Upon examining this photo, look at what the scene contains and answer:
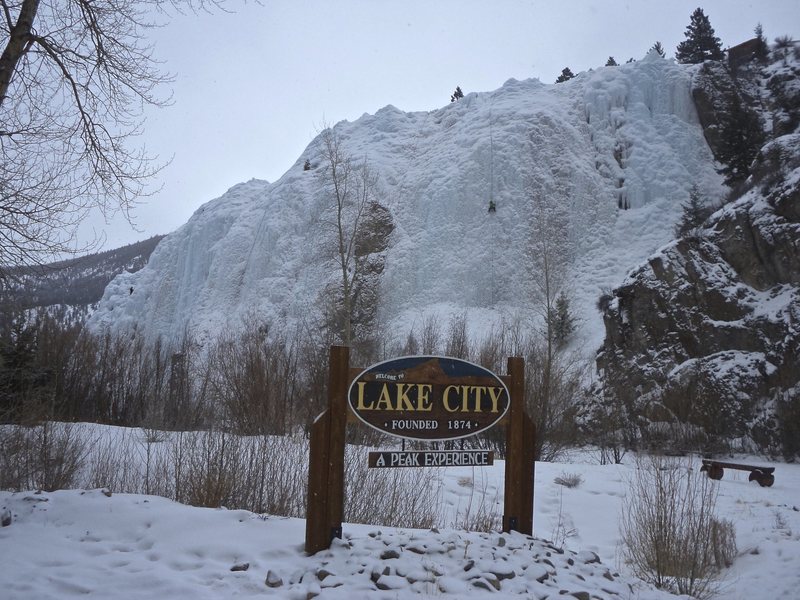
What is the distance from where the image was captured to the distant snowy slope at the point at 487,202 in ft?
90.1

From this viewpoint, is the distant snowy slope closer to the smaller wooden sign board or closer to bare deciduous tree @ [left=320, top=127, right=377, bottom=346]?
bare deciduous tree @ [left=320, top=127, right=377, bottom=346]

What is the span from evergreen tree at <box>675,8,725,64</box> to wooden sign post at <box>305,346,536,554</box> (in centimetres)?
4060

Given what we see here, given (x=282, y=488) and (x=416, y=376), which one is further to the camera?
(x=282, y=488)

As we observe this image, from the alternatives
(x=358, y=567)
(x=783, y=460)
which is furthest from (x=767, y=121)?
(x=358, y=567)

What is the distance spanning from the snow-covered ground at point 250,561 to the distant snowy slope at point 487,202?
791 inches

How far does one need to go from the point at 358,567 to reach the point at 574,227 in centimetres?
2727

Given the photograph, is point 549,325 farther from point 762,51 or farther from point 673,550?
point 762,51

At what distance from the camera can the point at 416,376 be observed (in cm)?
448

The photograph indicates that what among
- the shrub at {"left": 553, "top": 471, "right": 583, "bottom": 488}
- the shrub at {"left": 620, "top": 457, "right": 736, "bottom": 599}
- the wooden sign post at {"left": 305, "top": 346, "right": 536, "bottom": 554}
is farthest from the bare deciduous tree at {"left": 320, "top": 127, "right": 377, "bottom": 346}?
the wooden sign post at {"left": 305, "top": 346, "right": 536, "bottom": 554}

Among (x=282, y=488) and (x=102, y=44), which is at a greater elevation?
(x=102, y=44)

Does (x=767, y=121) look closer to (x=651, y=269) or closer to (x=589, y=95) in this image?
(x=589, y=95)

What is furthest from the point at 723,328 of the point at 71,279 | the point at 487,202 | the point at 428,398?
the point at 71,279

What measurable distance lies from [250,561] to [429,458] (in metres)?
1.48

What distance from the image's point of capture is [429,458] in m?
4.47
